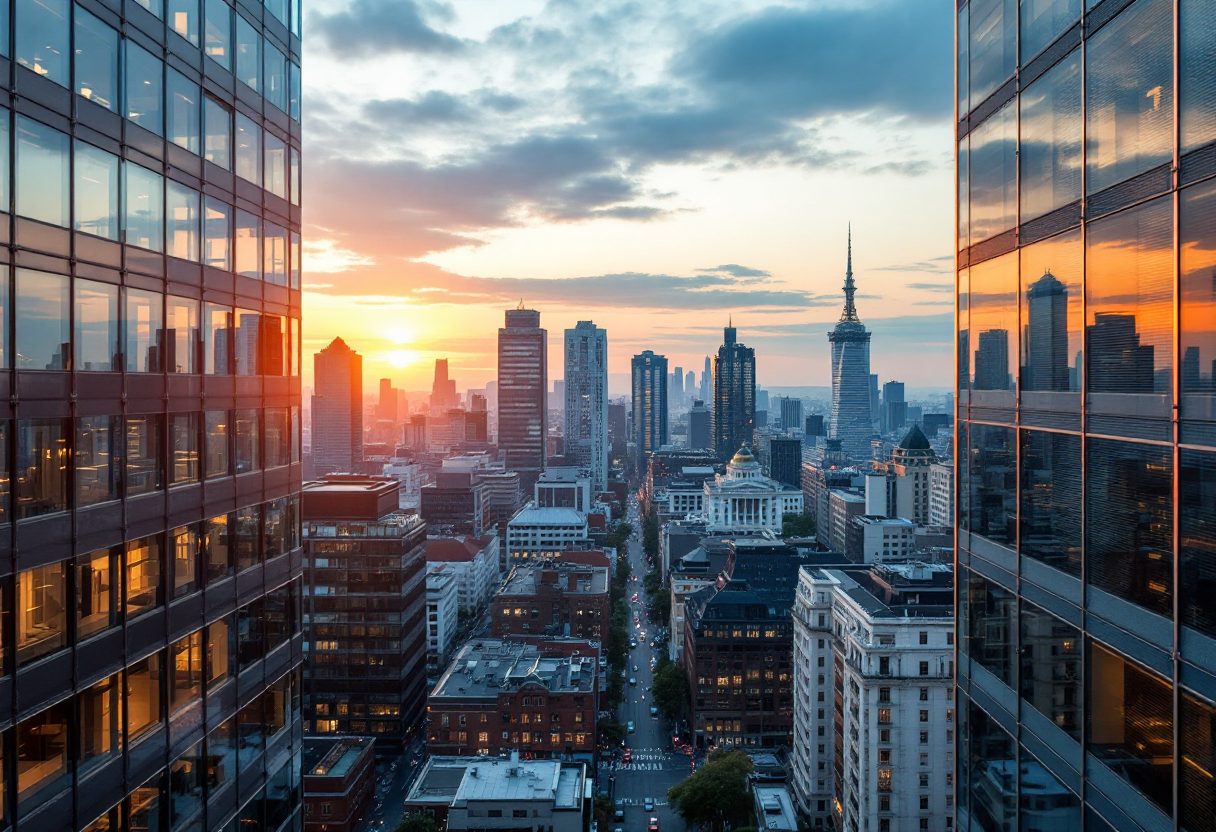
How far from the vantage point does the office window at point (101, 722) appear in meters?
13.6

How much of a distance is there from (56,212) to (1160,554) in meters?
16.3

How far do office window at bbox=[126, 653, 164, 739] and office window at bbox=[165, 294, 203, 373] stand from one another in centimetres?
547

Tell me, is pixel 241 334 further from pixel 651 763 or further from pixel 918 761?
pixel 651 763

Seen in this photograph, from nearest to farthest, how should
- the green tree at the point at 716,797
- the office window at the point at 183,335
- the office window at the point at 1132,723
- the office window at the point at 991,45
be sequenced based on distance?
the office window at the point at 1132,723 → the office window at the point at 991,45 → the office window at the point at 183,335 → the green tree at the point at 716,797

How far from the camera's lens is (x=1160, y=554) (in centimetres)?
1052

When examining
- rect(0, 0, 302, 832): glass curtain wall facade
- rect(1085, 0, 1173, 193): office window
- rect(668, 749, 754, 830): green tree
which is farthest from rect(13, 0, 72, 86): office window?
rect(668, 749, 754, 830): green tree

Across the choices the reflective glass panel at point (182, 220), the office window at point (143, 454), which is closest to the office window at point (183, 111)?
the reflective glass panel at point (182, 220)

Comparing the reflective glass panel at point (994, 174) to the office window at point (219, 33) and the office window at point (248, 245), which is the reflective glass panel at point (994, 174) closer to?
the office window at point (248, 245)

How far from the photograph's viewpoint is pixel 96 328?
13922mm

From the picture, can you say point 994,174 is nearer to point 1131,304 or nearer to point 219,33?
point 1131,304

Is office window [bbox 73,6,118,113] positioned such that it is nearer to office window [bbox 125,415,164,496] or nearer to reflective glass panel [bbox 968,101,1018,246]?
office window [bbox 125,415,164,496]

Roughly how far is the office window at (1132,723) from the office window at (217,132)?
733 inches

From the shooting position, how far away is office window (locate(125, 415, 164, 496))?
14.9 meters

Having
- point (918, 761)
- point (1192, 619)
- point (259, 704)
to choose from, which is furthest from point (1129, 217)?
point (918, 761)
